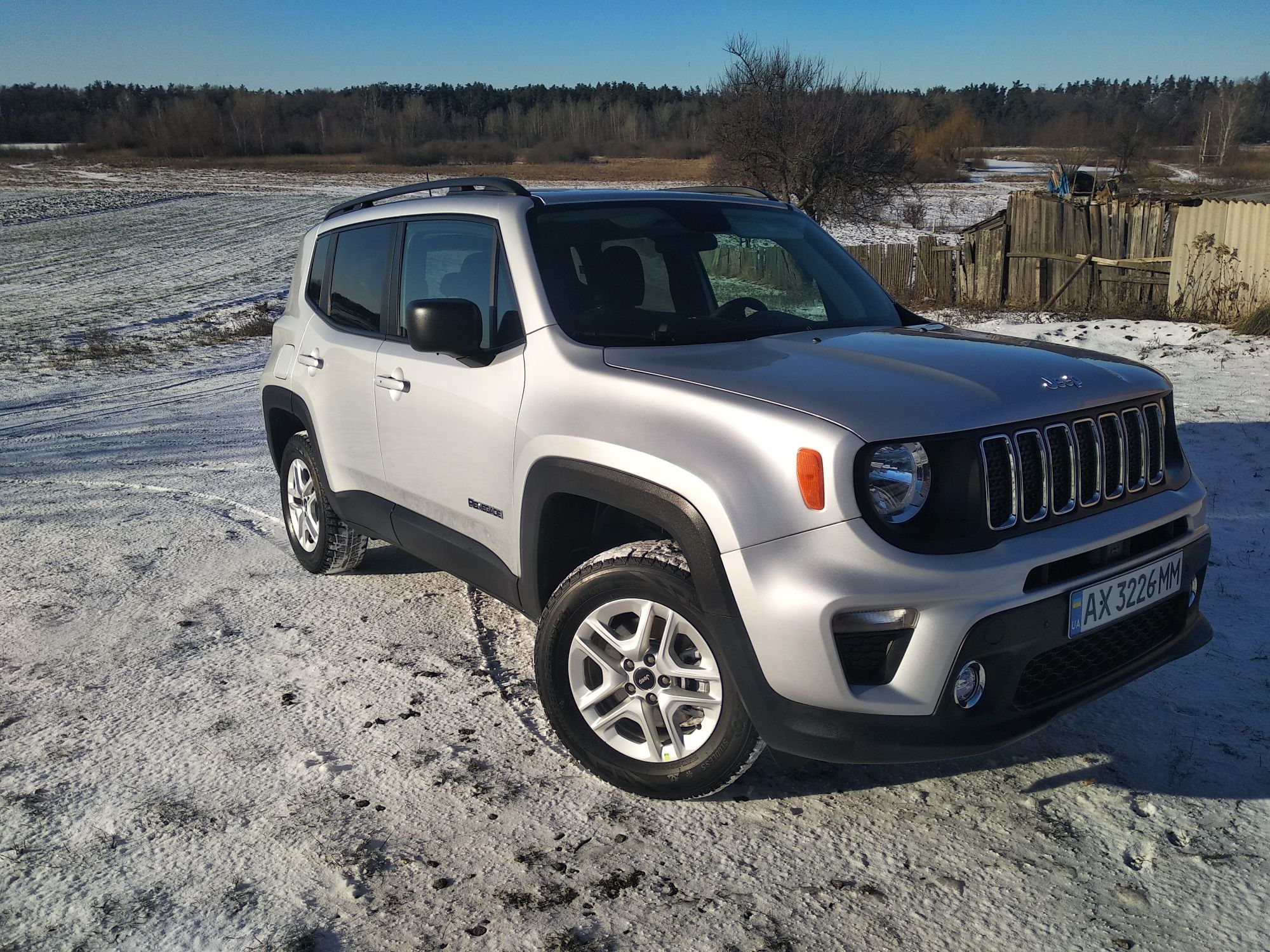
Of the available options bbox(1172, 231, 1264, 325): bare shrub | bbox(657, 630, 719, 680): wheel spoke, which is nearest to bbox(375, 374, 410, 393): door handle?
bbox(657, 630, 719, 680): wheel spoke

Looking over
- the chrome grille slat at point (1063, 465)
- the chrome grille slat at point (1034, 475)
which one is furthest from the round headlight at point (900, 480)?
the chrome grille slat at point (1063, 465)

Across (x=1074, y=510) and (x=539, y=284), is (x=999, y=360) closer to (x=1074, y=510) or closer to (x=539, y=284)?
(x=1074, y=510)

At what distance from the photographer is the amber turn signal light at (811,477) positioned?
254 cm

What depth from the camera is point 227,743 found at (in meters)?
3.53

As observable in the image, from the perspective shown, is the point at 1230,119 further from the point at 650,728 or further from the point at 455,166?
the point at 650,728

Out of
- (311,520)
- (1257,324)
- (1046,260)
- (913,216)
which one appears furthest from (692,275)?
(913,216)

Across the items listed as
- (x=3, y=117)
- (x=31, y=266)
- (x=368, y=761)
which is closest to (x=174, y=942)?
(x=368, y=761)

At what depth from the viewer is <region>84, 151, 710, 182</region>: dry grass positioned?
2269 inches

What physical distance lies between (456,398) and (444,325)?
410 mm

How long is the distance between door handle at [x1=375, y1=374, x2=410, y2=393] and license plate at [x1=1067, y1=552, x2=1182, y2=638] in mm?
2636

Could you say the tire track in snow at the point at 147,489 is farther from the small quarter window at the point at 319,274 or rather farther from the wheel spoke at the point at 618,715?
the wheel spoke at the point at 618,715

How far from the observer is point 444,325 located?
3.38 meters

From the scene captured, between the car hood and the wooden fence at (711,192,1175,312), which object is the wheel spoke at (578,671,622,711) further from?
the wooden fence at (711,192,1175,312)

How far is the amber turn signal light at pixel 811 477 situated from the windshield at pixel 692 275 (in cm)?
99
